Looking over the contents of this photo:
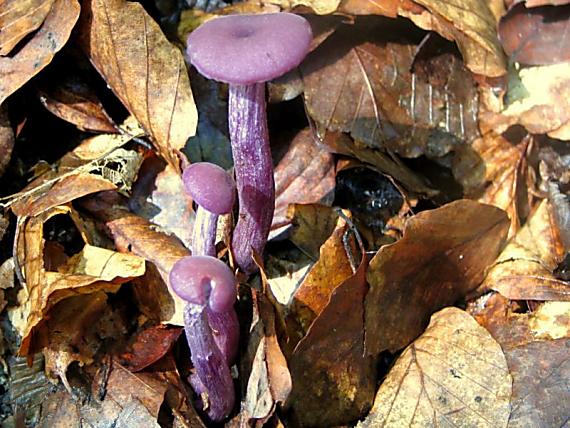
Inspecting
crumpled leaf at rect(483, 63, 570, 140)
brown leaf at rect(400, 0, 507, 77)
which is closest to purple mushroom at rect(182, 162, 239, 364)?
brown leaf at rect(400, 0, 507, 77)

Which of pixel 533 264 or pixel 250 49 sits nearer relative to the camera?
pixel 250 49

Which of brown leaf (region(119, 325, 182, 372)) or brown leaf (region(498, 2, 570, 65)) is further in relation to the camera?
brown leaf (region(498, 2, 570, 65))

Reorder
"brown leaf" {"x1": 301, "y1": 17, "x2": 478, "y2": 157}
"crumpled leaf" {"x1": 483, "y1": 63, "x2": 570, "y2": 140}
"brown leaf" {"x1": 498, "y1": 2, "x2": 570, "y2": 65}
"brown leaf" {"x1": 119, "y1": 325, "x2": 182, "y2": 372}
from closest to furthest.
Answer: "brown leaf" {"x1": 119, "y1": 325, "x2": 182, "y2": 372} → "brown leaf" {"x1": 301, "y1": 17, "x2": 478, "y2": 157} → "crumpled leaf" {"x1": 483, "y1": 63, "x2": 570, "y2": 140} → "brown leaf" {"x1": 498, "y1": 2, "x2": 570, "y2": 65}

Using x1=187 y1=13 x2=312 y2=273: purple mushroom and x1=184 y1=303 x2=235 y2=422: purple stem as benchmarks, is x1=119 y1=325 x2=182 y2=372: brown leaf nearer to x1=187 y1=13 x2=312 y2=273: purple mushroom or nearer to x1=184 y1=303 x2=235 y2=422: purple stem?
x1=184 y1=303 x2=235 y2=422: purple stem

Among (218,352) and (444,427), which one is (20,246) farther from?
(444,427)

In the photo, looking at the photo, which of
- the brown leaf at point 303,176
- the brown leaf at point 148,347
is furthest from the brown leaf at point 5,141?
the brown leaf at point 303,176

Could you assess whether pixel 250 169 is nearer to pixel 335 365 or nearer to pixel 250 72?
pixel 250 72

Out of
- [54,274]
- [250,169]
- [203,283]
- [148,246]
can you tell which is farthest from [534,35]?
[54,274]
